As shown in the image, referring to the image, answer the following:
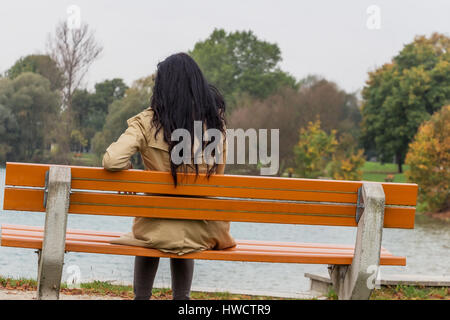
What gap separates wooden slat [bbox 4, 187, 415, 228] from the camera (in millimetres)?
4168

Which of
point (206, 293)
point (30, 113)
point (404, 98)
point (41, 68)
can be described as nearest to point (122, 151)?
point (206, 293)

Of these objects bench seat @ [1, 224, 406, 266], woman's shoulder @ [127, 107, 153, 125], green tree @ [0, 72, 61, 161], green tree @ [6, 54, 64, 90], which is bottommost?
bench seat @ [1, 224, 406, 266]

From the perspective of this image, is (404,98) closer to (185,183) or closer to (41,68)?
(41,68)

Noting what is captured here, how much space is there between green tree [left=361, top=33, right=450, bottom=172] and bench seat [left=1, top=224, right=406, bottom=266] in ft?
161

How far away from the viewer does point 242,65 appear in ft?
241

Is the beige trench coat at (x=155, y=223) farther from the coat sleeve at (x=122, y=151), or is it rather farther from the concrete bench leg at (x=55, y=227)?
the concrete bench leg at (x=55, y=227)

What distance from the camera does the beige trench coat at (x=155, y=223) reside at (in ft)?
13.3

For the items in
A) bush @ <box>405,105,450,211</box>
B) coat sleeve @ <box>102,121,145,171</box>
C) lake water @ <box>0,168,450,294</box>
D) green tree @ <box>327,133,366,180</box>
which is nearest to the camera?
coat sleeve @ <box>102,121,145,171</box>

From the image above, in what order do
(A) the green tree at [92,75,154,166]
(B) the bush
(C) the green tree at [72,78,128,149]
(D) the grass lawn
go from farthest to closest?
(C) the green tree at [72,78,128,149] < (A) the green tree at [92,75,154,166] < (B) the bush < (D) the grass lawn

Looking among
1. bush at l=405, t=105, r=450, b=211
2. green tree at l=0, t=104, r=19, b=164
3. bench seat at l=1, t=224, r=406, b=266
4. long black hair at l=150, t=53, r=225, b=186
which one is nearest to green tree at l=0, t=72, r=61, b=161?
green tree at l=0, t=104, r=19, b=164

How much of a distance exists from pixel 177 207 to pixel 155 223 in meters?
0.17

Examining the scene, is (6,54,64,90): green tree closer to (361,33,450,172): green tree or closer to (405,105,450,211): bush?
(361,33,450,172): green tree
